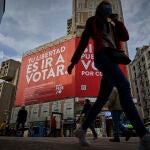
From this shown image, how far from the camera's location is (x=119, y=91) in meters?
1.74

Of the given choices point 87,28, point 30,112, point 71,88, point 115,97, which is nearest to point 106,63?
point 87,28

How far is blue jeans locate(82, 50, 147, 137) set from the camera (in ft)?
5.19

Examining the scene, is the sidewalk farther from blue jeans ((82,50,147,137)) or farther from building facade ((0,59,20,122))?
building facade ((0,59,20,122))

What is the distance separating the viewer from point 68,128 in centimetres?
2345

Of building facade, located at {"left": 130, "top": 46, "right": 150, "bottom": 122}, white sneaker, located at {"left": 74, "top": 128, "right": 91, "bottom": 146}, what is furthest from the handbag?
A: building facade, located at {"left": 130, "top": 46, "right": 150, "bottom": 122}

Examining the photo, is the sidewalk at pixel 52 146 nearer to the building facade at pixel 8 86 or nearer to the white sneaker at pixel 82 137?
the white sneaker at pixel 82 137

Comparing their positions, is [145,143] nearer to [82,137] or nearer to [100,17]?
[82,137]

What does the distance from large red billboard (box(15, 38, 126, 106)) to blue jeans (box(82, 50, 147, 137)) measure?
21.9 m

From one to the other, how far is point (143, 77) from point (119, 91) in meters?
44.1

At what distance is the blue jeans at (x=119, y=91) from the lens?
158 cm

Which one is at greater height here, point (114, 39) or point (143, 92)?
point (143, 92)

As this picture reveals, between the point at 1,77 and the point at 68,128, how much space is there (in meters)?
25.8

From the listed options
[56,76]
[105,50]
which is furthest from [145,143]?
[56,76]

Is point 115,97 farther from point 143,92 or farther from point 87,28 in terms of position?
point 143,92
